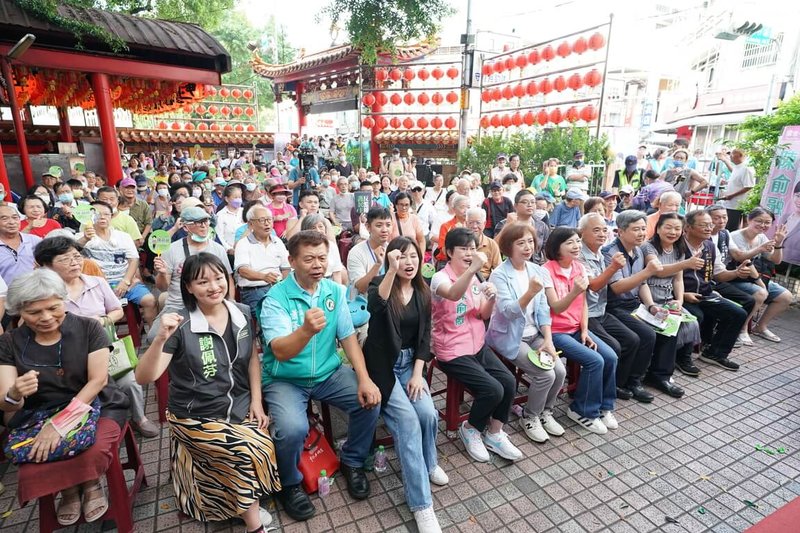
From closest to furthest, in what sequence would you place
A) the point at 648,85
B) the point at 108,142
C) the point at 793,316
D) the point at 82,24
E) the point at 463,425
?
the point at 463,425
the point at 793,316
the point at 82,24
the point at 108,142
the point at 648,85

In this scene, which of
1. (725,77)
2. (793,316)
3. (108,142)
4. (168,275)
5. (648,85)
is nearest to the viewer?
(168,275)

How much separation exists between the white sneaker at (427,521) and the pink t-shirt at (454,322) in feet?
3.47

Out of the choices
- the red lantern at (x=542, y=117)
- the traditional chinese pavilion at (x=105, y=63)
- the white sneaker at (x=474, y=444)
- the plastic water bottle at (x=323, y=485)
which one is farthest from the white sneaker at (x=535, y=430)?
the red lantern at (x=542, y=117)

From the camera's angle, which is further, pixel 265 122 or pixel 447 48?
pixel 265 122

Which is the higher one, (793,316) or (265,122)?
(265,122)

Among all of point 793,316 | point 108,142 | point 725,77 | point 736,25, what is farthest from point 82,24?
point 725,77

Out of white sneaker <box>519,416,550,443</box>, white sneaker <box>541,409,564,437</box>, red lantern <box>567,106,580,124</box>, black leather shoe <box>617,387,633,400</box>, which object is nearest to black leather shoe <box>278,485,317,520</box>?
white sneaker <box>519,416,550,443</box>

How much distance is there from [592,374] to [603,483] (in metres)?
0.84

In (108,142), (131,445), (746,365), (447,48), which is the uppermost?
(447,48)

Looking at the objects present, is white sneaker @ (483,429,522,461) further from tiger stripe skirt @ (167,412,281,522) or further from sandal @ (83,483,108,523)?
sandal @ (83,483,108,523)

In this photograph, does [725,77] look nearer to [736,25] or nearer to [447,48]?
[736,25]

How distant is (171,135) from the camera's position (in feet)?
65.9

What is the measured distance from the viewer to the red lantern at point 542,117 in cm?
1304

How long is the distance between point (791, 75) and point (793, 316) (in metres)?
7.56
